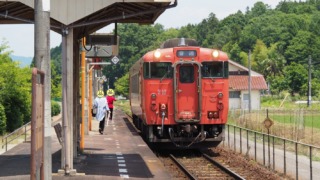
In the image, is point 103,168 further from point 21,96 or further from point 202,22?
point 202,22

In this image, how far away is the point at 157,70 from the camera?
65.0 ft

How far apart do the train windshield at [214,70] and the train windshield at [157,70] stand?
40.8 inches

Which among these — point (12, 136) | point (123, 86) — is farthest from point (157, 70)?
point (123, 86)

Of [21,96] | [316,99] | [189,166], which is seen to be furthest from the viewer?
[316,99]

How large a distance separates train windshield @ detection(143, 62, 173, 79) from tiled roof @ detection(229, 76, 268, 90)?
55.3 m

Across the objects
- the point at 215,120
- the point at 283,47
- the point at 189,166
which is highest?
the point at 283,47

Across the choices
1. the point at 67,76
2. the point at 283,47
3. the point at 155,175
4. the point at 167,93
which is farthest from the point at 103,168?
the point at 283,47

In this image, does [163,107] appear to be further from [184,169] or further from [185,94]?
[184,169]

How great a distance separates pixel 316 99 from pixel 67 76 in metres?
79.6

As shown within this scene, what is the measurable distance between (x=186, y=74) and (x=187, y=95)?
676 millimetres

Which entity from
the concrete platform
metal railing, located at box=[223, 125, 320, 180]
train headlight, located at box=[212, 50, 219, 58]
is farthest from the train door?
metal railing, located at box=[223, 125, 320, 180]

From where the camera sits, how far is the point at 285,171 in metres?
15.9

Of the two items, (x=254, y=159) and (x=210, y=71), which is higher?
(x=210, y=71)

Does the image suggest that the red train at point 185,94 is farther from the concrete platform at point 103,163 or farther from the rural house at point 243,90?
the rural house at point 243,90
